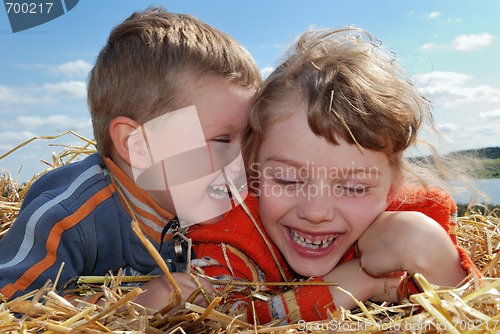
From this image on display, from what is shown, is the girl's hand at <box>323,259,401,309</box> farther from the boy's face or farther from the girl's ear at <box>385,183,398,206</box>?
the boy's face

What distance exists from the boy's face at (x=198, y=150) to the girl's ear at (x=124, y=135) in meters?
0.03

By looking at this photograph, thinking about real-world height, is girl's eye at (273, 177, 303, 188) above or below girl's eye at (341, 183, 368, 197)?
above

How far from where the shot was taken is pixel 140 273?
2.92 meters

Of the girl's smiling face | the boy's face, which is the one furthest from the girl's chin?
the boy's face

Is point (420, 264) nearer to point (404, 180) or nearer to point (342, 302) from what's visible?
point (342, 302)

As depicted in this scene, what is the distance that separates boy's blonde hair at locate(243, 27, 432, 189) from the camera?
2.42 m

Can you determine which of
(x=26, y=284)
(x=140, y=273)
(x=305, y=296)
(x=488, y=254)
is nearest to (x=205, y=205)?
(x=140, y=273)

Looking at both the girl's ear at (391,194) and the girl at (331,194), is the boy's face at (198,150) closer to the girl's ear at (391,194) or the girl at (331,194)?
the girl at (331,194)

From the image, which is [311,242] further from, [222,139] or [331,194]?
[222,139]

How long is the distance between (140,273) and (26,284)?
689mm

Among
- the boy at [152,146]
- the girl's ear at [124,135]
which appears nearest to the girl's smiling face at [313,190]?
the boy at [152,146]

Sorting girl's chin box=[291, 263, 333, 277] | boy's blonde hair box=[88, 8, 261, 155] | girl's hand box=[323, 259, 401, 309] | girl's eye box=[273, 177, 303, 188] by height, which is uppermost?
boy's blonde hair box=[88, 8, 261, 155]

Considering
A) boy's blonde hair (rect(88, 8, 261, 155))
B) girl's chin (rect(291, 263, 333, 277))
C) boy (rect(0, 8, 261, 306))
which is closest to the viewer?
girl's chin (rect(291, 263, 333, 277))

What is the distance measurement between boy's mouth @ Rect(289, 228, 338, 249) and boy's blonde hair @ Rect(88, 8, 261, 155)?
2.63 feet
